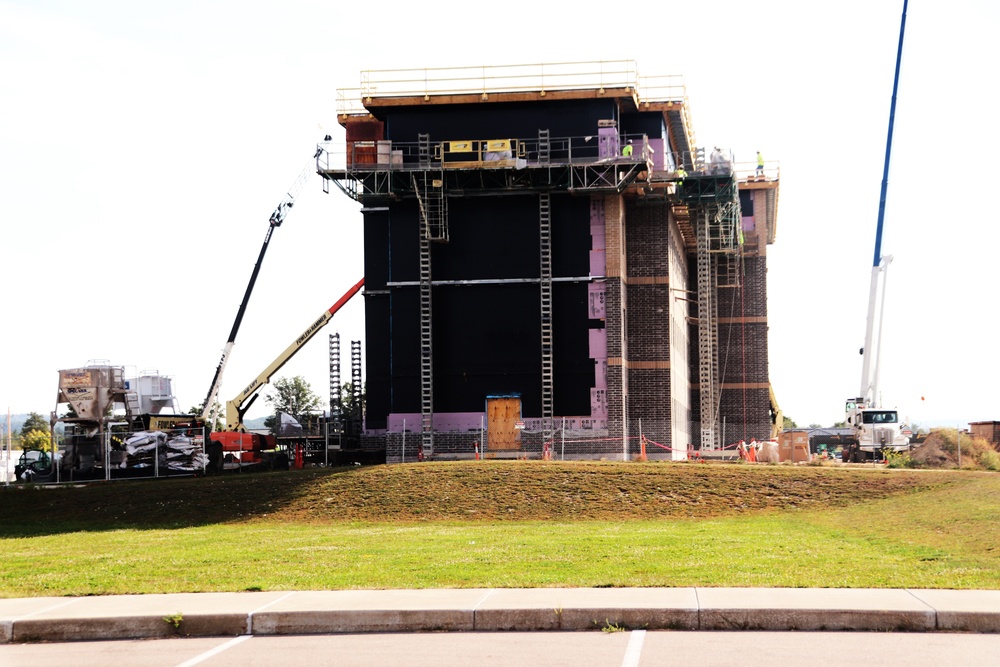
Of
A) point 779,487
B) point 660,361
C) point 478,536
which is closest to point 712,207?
point 660,361

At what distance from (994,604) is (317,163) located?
3794 cm

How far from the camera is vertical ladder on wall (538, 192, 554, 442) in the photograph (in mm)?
47062

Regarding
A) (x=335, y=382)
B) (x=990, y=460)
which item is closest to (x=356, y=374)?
(x=335, y=382)

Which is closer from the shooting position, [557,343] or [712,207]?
[557,343]

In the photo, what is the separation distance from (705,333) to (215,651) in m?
50.3

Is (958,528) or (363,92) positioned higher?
(363,92)

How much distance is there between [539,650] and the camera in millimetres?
12102

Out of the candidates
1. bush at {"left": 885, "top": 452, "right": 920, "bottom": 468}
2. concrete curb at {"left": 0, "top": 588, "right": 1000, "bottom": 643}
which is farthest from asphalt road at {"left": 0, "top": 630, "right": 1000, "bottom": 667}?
bush at {"left": 885, "top": 452, "right": 920, "bottom": 468}

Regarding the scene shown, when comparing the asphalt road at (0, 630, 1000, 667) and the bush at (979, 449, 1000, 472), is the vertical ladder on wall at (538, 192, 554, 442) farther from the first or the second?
the asphalt road at (0, 630, 1000, 667)

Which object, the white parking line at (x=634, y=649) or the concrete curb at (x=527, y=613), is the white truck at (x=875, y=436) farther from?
the white parking line at (x=634, y=649)

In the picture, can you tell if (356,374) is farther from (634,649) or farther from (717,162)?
(634,649)

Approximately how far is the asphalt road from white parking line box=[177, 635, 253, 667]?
0.01 metres

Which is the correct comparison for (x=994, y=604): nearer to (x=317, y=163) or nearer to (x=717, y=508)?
(x=717, y=508)

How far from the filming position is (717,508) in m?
30.9
